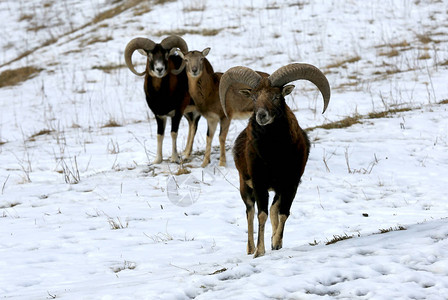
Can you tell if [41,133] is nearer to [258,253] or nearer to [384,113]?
[384,113]

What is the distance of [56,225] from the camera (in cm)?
722

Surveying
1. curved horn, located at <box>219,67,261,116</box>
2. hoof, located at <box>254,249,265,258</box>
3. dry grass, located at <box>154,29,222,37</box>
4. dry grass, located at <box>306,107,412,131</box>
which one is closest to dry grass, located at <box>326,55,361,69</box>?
dry grass, located at <box>154,29,222,37</box>

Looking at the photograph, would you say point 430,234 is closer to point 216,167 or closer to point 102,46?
point 216,167

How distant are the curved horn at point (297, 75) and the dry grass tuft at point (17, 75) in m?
16.2

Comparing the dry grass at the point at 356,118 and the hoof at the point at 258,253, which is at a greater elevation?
the dry grass at the point at 356,118

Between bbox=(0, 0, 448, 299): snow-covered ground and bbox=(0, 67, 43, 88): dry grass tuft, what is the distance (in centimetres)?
42

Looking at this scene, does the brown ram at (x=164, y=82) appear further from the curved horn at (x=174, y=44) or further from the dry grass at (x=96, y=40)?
the dry grass at (x=96, y=40)

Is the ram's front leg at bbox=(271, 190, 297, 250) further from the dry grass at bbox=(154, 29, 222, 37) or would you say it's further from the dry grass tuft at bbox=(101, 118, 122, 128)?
the dry grass at bbox=(154, 29, 222, 37)

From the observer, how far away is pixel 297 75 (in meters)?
5.68

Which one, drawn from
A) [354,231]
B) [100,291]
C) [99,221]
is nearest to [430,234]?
[354,231]

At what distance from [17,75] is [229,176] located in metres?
14.0

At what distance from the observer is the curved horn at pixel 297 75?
18.3ft

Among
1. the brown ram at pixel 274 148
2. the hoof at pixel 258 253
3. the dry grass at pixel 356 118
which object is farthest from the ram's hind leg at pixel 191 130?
the hoof at pixel 258 253

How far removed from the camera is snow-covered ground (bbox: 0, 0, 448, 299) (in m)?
4.34
